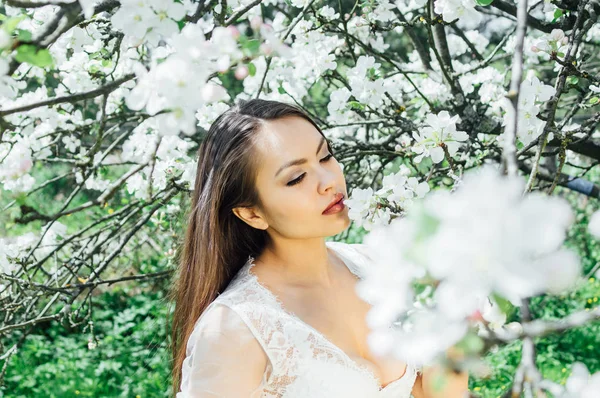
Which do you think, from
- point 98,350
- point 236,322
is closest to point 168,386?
point 98,350

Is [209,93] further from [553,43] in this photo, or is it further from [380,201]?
[553,43]

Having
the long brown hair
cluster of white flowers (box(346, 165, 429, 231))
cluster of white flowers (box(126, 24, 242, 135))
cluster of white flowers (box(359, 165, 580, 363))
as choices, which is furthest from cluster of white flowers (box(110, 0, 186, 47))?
the long brown hair

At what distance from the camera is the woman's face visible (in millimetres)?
1648

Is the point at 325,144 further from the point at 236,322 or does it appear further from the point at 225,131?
→ the point at 236,322

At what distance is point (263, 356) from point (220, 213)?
15.7 inches

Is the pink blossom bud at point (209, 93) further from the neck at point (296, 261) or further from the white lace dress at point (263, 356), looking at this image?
the neck at point (296, 261)

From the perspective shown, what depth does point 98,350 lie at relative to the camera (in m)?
4.06

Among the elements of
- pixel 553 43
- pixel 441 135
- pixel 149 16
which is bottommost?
pixel 441 135

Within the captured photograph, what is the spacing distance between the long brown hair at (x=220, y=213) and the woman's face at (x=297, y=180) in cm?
3

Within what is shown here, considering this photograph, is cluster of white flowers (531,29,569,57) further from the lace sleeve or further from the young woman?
the lace sleeve

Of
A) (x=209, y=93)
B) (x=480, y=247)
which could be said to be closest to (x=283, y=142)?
(x=209, y=93)

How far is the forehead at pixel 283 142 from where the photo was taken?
1.68m

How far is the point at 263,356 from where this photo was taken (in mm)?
1677

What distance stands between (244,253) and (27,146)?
111cm
